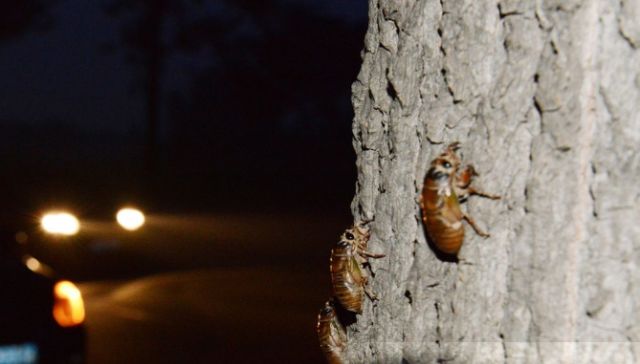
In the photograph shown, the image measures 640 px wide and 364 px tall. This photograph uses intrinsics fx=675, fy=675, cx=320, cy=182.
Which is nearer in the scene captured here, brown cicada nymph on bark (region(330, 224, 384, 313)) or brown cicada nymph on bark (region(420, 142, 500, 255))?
brown cicada nymph on bark (region(420, 142, 500, 255))

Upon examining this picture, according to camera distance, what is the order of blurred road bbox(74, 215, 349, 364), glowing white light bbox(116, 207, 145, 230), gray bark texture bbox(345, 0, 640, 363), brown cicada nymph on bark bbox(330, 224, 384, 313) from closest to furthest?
gray bark texture bbox(345, 0, 640, 363) < brown cicada nymph on bark bbox(330, 224, 384, 313) < blurred road bbox(74, 215, 349, 364) < glowing white light bbox(116, 207, 145, 230)

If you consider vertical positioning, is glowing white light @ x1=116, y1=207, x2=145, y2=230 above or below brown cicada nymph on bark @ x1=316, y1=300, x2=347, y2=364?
above

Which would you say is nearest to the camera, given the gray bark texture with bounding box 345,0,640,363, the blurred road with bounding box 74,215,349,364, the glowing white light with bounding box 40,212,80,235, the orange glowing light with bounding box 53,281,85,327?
the gray bark texture with bounding box 345,0,640,363

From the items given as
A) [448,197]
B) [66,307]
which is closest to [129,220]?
[66,307]

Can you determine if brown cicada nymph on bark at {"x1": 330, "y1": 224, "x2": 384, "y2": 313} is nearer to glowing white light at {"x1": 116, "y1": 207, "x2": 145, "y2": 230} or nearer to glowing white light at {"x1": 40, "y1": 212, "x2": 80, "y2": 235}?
glowing white light at {"x1": 40, "y1": 212, "x2": 80, "y2": 235}

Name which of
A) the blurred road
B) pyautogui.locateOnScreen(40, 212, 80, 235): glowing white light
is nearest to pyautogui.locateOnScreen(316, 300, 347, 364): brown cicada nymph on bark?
the blurred road

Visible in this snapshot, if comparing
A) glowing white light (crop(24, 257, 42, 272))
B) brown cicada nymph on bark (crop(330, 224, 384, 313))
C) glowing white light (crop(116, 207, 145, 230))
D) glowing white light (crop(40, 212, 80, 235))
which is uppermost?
glowing white light (crop(116, 207, 145, 230))

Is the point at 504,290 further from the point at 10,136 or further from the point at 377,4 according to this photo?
the point at 10,136
